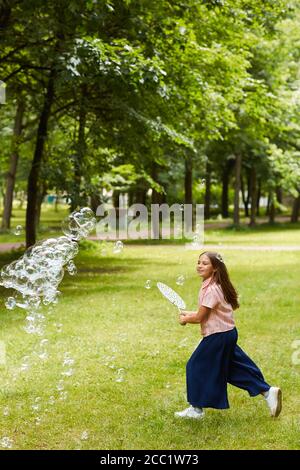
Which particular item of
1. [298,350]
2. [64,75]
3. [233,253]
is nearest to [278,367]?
[298,350]

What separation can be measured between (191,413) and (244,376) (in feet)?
1.87

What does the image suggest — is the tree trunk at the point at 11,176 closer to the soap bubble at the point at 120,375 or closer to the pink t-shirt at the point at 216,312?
the soap bubble at the point at 120,375

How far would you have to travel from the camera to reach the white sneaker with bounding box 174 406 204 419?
652 centimetres

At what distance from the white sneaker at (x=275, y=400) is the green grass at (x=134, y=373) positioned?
98 millimetres

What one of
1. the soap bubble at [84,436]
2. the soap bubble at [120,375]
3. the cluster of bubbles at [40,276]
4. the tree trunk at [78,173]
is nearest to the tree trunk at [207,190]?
the tree trunk at [78,173]

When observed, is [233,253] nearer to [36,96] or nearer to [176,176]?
[36,96]

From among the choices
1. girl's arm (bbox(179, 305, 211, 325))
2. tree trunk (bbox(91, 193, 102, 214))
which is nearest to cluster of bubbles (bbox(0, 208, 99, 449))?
girl's arm (bbox(179, 305, 211, 325))

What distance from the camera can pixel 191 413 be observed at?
6539 millimetres

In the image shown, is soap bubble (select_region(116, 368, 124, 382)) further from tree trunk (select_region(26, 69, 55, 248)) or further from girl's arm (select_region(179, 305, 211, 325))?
tree trunk (select_region(26, 69, 55, 248))

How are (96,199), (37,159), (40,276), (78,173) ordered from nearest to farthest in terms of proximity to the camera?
1. (40,276)
2. (78,173)
3. (37,159)
4. (96,199)

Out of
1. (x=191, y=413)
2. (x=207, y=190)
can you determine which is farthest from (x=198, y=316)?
(x=207, y=190)

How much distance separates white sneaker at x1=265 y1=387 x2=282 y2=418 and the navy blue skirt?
6 cm

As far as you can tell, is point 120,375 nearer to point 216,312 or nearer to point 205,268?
point 216,312

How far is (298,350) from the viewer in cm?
948
